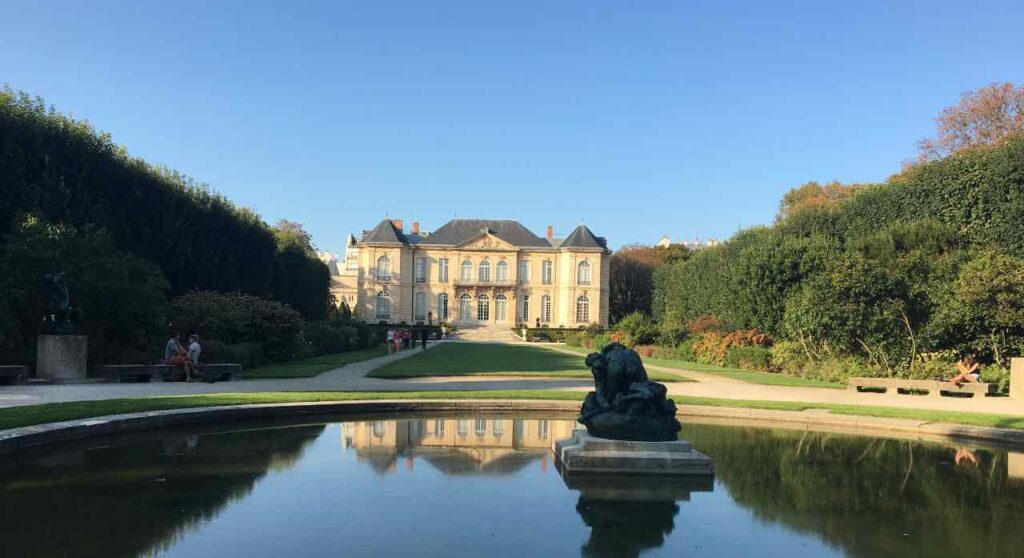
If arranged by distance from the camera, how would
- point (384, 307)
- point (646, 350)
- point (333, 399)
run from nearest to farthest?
point (333, 399) < point (646, 350) < point (384, 307)

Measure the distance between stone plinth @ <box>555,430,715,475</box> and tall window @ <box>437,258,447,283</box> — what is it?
180 feet

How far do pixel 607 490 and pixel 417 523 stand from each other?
1868 mm

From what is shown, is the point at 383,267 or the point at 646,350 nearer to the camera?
the point at 646,350

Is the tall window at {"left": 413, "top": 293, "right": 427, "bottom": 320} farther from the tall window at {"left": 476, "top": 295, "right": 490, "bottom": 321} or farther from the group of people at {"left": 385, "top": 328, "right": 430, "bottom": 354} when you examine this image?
the group of people at {"left": 385, "top": 328, "right": 430, "bottom": 354}

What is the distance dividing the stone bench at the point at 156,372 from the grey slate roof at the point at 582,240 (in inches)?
1828

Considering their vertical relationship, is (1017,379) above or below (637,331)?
below

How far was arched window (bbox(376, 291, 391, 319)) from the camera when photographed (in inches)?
2379

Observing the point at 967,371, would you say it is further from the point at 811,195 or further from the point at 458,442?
the point at 811,195

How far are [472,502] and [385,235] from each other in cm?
5648

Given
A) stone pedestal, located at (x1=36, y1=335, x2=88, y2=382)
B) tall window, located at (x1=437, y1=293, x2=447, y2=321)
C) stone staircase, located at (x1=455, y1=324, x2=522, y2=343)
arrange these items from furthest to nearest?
tall window, located at (x1=437, y1=293, x2=447, y2=321) → stone staircase, located at (x1=455, y1=324, x2=522, y2=343) → stone pedestal, located at (x1=36, y1=335, x2=88, y2=382)

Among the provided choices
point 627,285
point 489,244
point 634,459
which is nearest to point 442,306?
point 489,244

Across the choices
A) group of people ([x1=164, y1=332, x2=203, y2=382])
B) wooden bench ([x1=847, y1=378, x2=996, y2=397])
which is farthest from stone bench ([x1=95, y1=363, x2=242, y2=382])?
wooden bench ([x1=847, y1=378, x2=996, y2=397])

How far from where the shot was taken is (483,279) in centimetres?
6109

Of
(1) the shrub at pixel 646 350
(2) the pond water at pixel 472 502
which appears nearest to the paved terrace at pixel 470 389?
(2) the pond water at pixel 472 502
